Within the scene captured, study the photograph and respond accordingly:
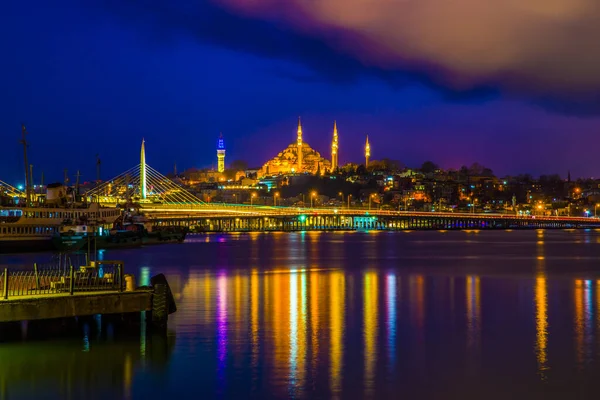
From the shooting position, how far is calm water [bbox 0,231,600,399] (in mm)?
18375

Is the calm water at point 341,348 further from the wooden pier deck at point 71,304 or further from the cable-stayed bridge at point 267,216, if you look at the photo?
the cable-stayed bridge at point 267,216

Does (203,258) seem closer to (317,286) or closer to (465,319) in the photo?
(317,286)

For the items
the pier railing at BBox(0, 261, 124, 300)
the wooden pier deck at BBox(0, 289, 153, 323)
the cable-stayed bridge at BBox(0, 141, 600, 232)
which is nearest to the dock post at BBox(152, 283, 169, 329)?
the wooden pier deck at BBox(0, 289, 153, 323)

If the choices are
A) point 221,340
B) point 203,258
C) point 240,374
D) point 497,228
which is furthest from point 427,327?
point 497,228

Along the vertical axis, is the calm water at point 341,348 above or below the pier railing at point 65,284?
below

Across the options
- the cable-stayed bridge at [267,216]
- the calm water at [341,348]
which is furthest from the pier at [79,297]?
the cable-stayed bridge at [267,216]

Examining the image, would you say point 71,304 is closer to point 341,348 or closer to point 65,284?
point 65,284

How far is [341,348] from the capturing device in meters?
22.6

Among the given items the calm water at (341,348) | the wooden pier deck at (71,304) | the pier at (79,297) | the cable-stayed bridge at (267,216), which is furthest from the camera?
the cable-stayed bridge at (267,216)

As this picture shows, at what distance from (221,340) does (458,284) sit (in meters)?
19.9

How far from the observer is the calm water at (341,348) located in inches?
723

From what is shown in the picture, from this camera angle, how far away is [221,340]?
77.9 feet

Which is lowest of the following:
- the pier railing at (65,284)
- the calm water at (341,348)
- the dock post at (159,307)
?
the calm water at (341,348)

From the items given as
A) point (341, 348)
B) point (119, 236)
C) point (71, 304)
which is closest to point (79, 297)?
point (71, 304)
